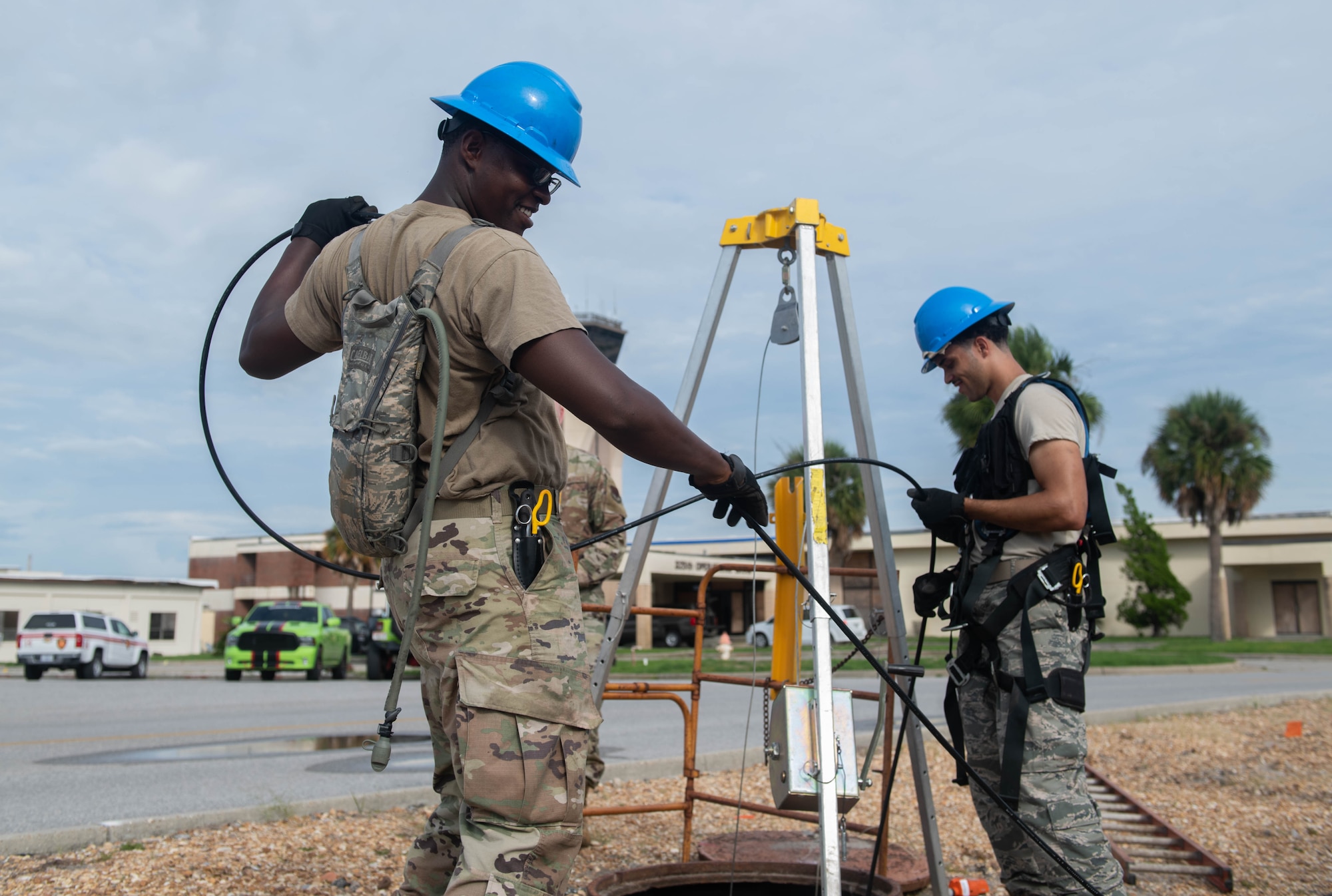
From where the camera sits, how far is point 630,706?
43.2ft

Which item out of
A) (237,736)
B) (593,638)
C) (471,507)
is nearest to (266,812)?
(593,638)

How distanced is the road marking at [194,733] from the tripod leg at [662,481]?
5.12 meters

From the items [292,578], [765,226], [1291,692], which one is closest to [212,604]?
[292,578]

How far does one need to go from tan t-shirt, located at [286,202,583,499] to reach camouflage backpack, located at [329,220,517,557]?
0.03m

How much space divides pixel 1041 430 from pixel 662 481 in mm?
1254

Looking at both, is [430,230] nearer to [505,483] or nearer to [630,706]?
[505,483]

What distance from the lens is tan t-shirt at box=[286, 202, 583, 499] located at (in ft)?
6.76

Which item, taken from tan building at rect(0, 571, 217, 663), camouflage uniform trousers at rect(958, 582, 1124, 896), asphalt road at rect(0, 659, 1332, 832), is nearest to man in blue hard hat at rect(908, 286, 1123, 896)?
camouflage uniform trousers at rect(958, 582, 1124, 896)

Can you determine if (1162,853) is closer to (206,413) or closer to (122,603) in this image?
(206,413)

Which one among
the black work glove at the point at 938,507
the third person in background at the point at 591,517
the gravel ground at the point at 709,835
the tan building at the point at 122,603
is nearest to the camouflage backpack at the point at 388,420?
the black work glove at the point at 938,507

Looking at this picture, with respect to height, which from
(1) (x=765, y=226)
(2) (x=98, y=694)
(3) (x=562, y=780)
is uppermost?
(1) (x=765, y=226)

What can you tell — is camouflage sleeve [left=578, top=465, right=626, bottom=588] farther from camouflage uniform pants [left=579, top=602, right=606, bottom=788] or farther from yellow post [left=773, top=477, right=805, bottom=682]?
yellow post [left=773, top=477, right=805, bottom=682]

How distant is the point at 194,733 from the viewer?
9953 millimetres

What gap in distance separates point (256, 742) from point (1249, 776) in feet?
26.2
